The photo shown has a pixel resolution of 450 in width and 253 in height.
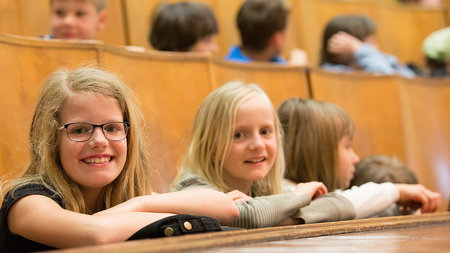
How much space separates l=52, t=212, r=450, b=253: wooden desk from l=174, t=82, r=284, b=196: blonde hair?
0.17 metres

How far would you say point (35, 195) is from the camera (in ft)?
1.65

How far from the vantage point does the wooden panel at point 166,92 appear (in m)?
0.81

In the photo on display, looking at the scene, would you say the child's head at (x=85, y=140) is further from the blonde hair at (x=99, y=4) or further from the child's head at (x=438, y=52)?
the child's head at (x=438, y=52)

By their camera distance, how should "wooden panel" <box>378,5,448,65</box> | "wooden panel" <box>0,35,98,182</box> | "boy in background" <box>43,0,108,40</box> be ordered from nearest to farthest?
"wooden panel" <box>0,35,98,182</box>
"boy in background" <box>43,0,108,40</box>
"wooden panel" <box>378,5,448,65</box>

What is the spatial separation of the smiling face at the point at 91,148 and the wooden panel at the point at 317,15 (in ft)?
2.50

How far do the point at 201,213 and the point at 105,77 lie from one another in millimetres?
136

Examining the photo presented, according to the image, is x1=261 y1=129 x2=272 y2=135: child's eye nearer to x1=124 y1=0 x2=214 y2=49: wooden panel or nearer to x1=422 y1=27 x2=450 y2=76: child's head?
x1=124 y1=0 x2=214 y2=49: wooden panel

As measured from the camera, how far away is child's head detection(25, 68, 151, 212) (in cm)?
55

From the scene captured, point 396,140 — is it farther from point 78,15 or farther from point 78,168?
point 78,168

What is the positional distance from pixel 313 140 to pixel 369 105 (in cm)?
26

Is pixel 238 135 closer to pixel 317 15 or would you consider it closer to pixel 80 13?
pixel 80 13

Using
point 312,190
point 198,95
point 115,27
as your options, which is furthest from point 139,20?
point 312,190

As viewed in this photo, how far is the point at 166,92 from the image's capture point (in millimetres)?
848

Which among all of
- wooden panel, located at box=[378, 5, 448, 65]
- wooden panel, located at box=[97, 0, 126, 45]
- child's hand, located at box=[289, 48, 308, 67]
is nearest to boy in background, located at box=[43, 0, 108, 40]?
wooden panel, located at box=[97, 0, 126, 45]
